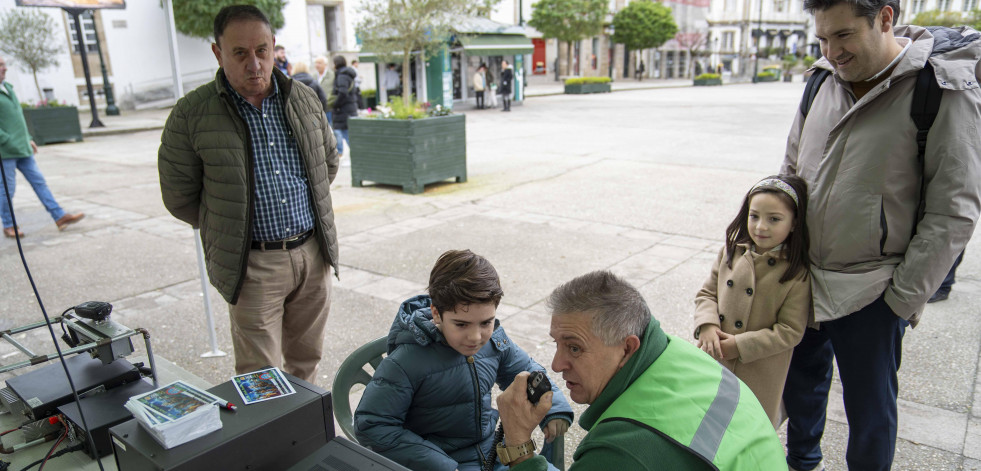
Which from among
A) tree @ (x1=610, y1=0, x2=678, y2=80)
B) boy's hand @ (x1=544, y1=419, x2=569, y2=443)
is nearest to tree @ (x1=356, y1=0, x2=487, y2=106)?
boy's hand @ (x1=544, y1=419, x2=569, y2=443)

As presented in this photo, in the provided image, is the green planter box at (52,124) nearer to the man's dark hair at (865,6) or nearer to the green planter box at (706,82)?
the man's dark hair at (865,6)

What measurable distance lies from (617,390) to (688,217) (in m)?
5.76

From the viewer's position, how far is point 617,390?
1.38 metres

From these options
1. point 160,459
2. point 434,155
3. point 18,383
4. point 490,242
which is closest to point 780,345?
point 160,459

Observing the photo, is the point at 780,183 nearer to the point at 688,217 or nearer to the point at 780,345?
the point at 780,345

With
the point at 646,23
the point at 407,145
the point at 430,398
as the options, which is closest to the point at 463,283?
the point at 430,398

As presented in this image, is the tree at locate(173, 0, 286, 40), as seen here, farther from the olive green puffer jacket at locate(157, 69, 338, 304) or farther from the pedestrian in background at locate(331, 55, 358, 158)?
the olive green puffer jacket at locate(157, 69, 338, 304)

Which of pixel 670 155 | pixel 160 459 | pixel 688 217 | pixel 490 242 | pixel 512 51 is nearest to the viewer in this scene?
pixel 160 459

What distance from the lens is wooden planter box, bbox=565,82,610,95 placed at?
1195 inches

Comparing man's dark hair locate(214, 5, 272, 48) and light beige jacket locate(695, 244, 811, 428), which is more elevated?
man's dark hair locate(214, 5, 272, 48)

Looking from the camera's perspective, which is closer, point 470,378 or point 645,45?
point 470,378

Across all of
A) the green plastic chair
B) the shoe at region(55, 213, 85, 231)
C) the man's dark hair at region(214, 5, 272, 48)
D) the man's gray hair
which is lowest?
the shoe at region(55, 213, 85, 231)

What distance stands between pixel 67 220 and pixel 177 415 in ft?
22.6

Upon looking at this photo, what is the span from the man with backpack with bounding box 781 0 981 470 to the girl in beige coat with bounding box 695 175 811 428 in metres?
0.07
